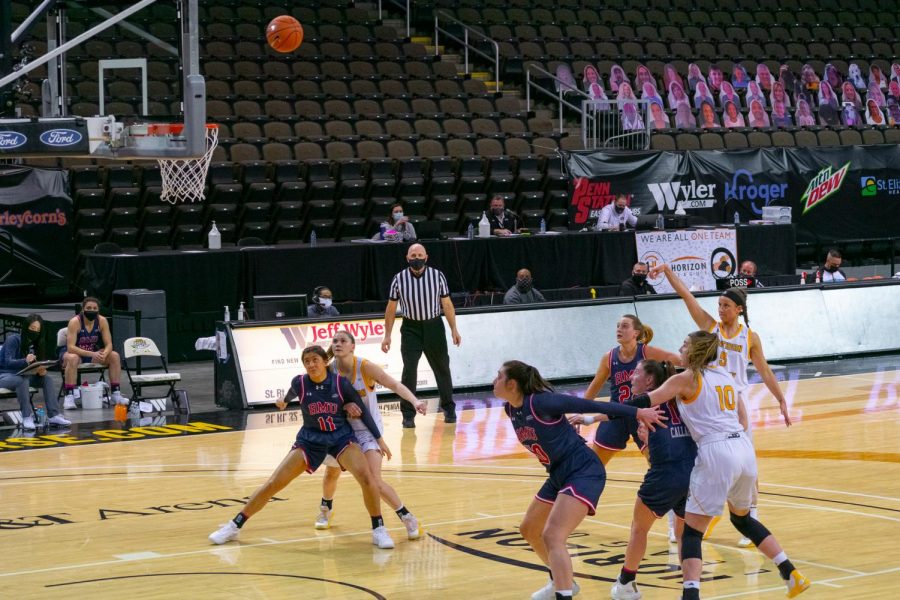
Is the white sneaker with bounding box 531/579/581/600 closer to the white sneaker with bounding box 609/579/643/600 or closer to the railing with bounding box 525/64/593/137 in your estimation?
the white sneaker with bounding box 609/579/643/600

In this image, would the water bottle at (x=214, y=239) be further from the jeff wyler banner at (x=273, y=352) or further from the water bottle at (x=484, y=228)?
the water bottle at (x=484, y=228)

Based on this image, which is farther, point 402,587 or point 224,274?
point 224,274

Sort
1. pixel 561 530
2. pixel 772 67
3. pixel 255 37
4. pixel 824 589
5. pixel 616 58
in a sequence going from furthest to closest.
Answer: pixel 772 67 → pixel 616 58 → pixel 255 37 → pixel 824 589 → pixel 561 530

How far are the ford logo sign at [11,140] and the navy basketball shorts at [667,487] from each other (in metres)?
5.60


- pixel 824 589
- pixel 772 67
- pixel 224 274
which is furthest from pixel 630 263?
pixel 824 589

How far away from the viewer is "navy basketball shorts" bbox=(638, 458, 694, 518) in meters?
8.43

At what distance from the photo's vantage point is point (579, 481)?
8.12 meters

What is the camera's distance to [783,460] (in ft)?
43.4

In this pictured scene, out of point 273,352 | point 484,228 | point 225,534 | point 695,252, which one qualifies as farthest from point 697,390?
point 695,252

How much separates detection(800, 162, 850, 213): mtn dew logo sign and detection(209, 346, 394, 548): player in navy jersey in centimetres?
1924

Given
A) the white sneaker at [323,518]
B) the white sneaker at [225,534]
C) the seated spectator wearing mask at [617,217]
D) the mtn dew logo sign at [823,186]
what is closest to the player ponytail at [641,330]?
the white sneaker at [323,518]

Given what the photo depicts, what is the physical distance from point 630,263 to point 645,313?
464 cm

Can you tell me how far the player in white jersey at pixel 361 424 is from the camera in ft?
33.3

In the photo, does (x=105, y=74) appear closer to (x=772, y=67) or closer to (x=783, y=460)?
(x=783, y=460)
